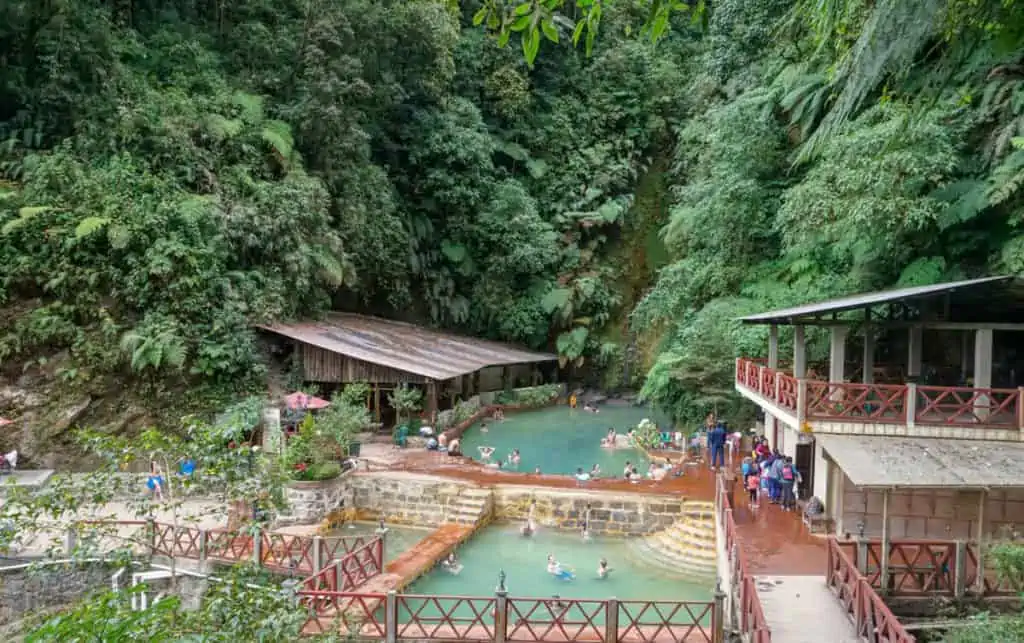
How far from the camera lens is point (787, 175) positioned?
25469 millimetres

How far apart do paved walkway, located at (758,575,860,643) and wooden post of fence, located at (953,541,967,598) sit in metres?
1.89

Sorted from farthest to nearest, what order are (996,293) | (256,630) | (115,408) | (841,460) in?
(115,408)
(996,293)
(841,460)
(256,630)

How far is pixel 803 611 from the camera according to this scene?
11.3m

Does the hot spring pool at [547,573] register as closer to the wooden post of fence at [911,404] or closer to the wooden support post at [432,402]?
the wooden post of fence at [911,404]

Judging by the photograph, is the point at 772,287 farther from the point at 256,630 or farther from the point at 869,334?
the point at 256,630

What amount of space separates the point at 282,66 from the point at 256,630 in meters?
27.2

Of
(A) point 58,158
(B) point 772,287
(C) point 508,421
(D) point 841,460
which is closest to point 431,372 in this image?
(C) point 508,421

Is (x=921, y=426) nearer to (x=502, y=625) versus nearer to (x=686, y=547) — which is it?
(x=686, y=547)

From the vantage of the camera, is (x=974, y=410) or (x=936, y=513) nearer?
(x=974, y=410)

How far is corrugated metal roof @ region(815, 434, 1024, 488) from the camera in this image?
11234mm

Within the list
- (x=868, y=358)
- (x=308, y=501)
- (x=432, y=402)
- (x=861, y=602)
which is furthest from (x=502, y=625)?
(x=432, y=402)

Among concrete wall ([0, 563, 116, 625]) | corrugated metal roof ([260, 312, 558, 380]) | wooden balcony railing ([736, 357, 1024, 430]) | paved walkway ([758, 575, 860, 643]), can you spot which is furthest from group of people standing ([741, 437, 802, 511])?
concrete wall ([0, 563, 116, 625])

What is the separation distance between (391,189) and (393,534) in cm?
1767

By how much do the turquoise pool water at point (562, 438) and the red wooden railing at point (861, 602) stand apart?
10.4 metres
